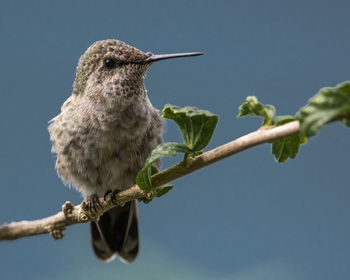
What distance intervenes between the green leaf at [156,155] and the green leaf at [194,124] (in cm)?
2

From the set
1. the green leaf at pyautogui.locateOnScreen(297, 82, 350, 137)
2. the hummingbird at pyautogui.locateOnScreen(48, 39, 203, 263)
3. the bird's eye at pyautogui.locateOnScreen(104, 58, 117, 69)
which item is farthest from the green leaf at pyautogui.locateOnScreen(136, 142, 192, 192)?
the bird's eye at pyautogui.locateOnScreen(104, 58, 117, 69)

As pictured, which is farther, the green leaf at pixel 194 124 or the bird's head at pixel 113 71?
the bird's head at pixel 113 71

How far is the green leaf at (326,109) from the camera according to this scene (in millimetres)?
627

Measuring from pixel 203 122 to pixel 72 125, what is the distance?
0.99 meters

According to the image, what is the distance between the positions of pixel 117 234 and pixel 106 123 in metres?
0.85

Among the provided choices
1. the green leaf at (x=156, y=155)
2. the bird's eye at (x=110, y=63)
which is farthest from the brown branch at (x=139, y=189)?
the bird's eye at (x=110, y=63)

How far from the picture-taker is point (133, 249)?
7.65ft

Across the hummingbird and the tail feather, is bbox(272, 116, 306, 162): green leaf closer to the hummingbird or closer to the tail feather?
the hummingbird

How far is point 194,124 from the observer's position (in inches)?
36.8

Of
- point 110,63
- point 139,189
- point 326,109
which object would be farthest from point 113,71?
point 326,109

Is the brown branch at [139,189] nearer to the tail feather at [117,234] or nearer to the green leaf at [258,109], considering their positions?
the green leaf at [258,109]

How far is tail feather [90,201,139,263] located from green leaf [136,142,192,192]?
1.40m

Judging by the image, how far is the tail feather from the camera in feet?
7.57

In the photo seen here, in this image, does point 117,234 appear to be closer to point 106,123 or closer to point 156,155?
point 106,123
